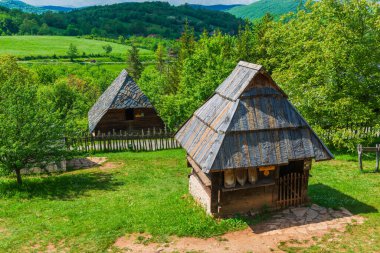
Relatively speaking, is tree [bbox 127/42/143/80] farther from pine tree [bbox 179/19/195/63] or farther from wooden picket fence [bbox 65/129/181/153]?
wooden picket fence [bbox 65/129/181/153]

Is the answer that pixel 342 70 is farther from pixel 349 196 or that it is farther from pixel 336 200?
pixel 336 200

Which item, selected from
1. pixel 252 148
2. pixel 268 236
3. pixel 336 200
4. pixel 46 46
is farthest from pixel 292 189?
pixel 46 46

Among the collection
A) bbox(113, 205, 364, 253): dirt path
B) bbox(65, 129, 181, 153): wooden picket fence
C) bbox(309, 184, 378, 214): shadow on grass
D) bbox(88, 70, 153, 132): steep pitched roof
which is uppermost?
bbox(88, 70, 153, 132): steep pitched roof

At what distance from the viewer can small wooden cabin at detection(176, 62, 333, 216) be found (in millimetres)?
12289

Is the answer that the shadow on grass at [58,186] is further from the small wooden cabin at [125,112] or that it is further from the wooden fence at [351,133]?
the wooden fence at [351,133]

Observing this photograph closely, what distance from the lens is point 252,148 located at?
12430mm

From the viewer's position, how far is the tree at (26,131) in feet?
55.5

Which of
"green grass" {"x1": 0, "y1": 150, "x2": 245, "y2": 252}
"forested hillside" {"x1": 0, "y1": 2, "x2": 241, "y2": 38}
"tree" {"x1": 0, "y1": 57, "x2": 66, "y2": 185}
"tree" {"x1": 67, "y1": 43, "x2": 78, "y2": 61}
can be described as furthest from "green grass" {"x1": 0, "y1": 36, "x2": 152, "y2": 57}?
"green grass" {"x1": 0, "y1": 150, "x2": 245, "y2": 252}

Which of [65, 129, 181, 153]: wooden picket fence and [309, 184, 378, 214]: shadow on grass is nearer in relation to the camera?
[309, 184, 378, 214]: shadow on grass

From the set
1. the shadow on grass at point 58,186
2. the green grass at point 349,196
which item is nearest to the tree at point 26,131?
the shadow on grass at point 58,186

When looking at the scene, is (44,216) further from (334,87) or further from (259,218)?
(334,87)

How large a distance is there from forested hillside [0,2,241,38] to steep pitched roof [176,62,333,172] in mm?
148757

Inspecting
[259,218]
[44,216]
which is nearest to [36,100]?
[44,216]

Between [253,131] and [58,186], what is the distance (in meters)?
10.9
